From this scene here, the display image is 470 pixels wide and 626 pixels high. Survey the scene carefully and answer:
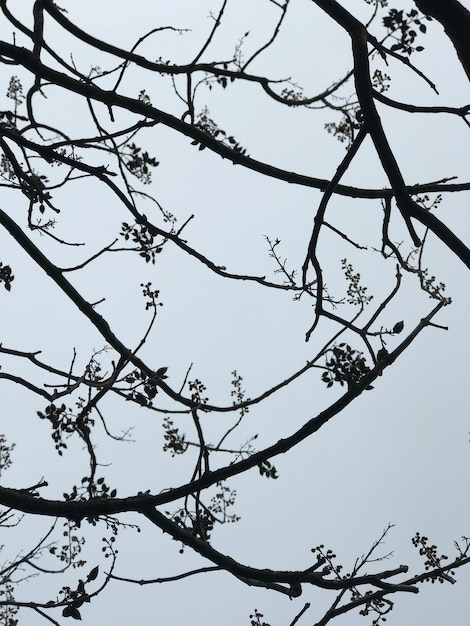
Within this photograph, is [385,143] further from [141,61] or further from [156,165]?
[156,165]

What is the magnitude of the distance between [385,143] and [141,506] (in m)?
1.82

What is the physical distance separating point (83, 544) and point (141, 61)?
4.01 meters

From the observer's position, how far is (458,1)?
2.21 metres

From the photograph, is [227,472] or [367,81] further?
Answer: [367,81]

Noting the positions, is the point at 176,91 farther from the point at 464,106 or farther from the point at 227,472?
the point at 227,472

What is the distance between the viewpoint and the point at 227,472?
2297 mm

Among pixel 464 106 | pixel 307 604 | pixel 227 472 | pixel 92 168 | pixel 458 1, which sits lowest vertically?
pixel 307 604

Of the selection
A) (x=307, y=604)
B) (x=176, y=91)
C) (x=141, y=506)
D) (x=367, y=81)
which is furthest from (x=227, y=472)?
(x=176, y=91)

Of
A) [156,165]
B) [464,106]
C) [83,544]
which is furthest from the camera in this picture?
[83,544]

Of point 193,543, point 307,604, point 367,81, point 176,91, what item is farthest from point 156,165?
point 307,604

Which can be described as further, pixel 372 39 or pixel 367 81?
pixel 372 39

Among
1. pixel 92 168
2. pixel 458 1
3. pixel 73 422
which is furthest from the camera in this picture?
pixel 73 422

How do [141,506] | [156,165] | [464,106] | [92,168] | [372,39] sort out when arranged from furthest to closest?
[156,165] < [92,168] < [372,39] < [464,106] < [141,506]

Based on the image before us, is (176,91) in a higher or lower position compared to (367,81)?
higher
